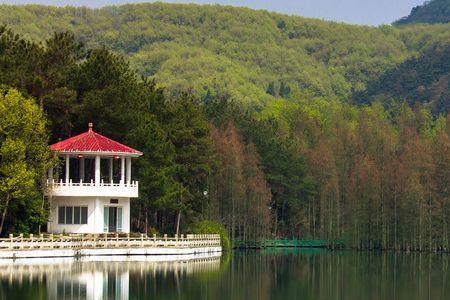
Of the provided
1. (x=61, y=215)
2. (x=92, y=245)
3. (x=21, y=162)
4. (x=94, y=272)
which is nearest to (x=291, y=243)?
(x=61, y=215)

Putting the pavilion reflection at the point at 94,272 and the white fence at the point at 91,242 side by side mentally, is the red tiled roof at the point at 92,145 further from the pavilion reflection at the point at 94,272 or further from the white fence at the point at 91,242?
the pavilion reflection at the point at 94,272

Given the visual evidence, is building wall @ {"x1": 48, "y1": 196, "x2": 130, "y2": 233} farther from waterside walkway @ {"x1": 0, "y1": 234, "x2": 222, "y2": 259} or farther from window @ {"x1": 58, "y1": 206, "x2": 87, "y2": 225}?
waterside walkway @ {"x1": 0, "y1": 234, "x2": 222, "y2": 259}

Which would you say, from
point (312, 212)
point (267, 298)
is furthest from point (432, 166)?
point (267, 298)

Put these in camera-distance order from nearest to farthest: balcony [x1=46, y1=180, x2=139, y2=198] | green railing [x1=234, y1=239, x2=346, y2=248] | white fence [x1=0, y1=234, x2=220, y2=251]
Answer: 1. white fence [x1=0, y1=234, x2=220, y2=251]
2. balcony [x1=46, y1=180, x2=139, y2=198]
3. green railing [x1=234, y1=239, x2=346, y2=248]

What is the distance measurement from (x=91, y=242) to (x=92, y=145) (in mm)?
7860

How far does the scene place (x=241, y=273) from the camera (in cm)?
6069

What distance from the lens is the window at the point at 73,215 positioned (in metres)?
70.6

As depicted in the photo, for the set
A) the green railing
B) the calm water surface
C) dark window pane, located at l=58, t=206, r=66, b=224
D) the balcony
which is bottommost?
the calm water surface

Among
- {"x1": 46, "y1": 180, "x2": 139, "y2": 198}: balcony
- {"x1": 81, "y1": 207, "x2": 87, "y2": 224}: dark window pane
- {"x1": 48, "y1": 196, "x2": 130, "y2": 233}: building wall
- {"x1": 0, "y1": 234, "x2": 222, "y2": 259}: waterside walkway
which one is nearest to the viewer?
{"x1": 0, "y1": 234, "x2": 222, "y2": 259}: waterside walkway

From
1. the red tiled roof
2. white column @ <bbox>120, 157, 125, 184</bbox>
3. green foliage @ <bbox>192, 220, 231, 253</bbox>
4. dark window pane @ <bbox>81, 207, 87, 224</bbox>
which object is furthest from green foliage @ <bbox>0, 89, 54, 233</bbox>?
green foliage @ <bbox>192, 220, 231, 253</bbox>

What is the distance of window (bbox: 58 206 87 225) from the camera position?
70.6 m

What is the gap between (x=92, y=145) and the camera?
70562 millimetres

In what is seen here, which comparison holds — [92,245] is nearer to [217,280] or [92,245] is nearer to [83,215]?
[83,215]

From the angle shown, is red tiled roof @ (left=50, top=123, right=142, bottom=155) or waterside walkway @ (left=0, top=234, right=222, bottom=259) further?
red tiled roof @ (left=50, top=123, right=142, bottom=155)
